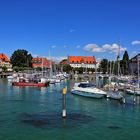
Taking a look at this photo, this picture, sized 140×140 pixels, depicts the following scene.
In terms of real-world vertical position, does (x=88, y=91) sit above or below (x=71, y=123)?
above

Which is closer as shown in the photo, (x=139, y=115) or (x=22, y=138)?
(x=22, y=138)

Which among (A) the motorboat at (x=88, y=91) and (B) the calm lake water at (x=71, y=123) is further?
(A) the motorboat at (x=88, y=91)

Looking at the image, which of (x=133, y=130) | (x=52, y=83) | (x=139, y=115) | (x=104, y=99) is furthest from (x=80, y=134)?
(x=52, y=83)

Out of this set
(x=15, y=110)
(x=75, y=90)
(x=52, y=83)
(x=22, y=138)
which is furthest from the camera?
(x=52, y=83)

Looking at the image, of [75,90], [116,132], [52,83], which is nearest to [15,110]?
[116,132]

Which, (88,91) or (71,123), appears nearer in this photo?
(71,123)

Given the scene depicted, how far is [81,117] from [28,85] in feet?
209

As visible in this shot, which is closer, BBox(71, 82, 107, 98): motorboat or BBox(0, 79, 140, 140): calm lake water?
BBox(0, 79, 140, 140): calm lake water

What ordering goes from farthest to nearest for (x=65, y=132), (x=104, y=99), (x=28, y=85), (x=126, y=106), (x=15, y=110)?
(x=28, y=85)
(x=104, y=99)
(x=126, y=106)
(x=15, y=110)
(x=65, y=132)

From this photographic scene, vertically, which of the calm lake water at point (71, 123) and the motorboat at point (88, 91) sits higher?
the motorboat at point (88, 91)

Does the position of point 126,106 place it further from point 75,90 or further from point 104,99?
point 75,90

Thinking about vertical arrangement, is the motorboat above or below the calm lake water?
above

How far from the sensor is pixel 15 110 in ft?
170

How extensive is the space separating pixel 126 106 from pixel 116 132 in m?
21.4
